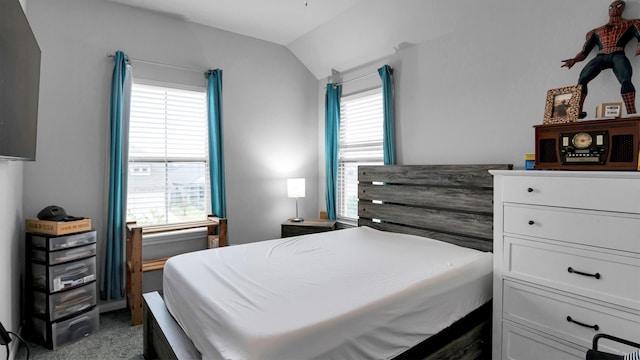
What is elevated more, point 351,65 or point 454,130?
point 351,65

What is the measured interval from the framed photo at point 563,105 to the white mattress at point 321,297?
0.94 metres

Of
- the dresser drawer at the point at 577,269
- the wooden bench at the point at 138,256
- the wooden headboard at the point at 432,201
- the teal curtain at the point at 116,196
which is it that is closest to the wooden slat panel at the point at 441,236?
the wooden headboard at the point at 432,201

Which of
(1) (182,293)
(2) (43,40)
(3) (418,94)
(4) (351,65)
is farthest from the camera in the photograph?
(4) (351,65)

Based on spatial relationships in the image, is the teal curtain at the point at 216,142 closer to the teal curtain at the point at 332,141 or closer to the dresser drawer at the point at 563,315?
the teal curtain at the point at 332,141

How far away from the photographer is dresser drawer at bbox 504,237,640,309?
1438 millimetres

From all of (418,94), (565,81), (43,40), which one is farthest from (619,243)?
(43,40)

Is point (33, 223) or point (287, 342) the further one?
point (33, 223)

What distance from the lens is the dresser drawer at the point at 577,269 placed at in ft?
4.72

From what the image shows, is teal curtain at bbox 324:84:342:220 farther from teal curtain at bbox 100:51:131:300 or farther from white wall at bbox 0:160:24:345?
white wall at bbox 0:160:24:345

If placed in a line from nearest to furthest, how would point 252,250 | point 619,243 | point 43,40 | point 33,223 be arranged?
1. point 619,243
2. point 252,250
3. point 33,223
4. point 43,40

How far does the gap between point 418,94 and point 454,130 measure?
0.53 meters

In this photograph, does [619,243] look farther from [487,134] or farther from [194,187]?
[194,187]

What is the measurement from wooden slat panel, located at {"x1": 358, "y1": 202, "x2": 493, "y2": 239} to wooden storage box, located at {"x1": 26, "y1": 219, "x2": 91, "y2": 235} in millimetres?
2482

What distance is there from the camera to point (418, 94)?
3086 mm
